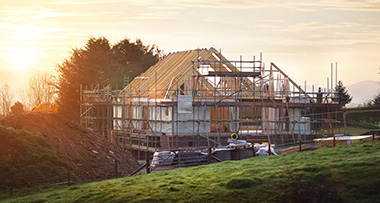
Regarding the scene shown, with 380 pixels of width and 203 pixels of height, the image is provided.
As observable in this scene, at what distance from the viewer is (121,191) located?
17.5 m

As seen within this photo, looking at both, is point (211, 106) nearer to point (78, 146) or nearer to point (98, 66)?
point (78, 146)

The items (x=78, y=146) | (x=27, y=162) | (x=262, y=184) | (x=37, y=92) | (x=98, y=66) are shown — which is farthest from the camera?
(x=37, y=92)

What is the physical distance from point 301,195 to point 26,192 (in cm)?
1160

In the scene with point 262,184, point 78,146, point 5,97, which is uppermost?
point 5,97

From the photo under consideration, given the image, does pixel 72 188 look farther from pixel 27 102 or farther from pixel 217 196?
pixel 27 102

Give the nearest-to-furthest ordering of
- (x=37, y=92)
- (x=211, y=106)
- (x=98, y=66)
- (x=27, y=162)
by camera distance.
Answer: (x=27, y=162) < (x=211, y=106) < (x=98, y=66) < (x=37, y=92)

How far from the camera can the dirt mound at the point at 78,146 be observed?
82.2 feet

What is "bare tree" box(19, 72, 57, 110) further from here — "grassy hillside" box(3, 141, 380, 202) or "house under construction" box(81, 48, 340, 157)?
"grassy hillside" box(3, 141, 380, 202)

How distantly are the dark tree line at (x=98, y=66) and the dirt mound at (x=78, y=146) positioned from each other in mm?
25522

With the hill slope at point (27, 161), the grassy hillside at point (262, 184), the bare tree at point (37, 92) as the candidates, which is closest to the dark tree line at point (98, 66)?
the bare tree at point (37, 92)

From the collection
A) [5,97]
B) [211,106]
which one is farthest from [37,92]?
[211,106]

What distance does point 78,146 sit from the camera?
27.2m

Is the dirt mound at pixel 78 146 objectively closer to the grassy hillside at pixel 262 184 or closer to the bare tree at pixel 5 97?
the grassy hillside at pixel 262 184

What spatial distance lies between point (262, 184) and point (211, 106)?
20.8 meters
